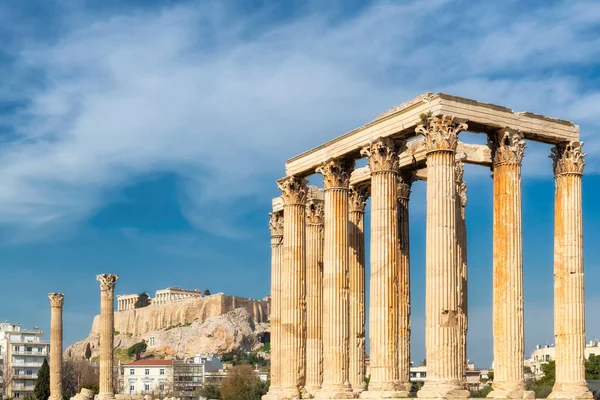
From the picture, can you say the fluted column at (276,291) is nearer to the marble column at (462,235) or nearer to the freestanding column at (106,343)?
the marble column at (462,235)

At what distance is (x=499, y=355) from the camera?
116ft

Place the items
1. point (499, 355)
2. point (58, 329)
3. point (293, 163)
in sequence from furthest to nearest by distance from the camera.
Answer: point (58, 329)
point (293, 163)
point (499, 355)

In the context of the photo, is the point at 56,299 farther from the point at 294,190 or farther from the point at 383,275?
the point at 383,275

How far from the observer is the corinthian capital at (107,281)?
69.2 m

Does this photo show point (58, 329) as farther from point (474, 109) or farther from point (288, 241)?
point (474, 109)

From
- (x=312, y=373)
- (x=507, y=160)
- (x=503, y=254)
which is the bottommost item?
(x=312, y=373)

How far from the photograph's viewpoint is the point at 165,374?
541ft

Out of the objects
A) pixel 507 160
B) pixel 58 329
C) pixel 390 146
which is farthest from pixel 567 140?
pixel 58 329

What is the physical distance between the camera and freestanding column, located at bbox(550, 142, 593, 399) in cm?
3714

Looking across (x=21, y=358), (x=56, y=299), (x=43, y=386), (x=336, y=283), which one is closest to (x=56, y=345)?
(x=56, y=299)

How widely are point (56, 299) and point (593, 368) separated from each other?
51.3m

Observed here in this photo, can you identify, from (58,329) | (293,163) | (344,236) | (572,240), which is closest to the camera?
(572,240)

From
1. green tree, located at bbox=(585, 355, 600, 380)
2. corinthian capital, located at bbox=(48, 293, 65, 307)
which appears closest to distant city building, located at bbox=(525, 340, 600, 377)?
green tree, located at bbox=(585, 355, 600, 380)

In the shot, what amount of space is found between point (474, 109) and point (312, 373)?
1430 centimetres
